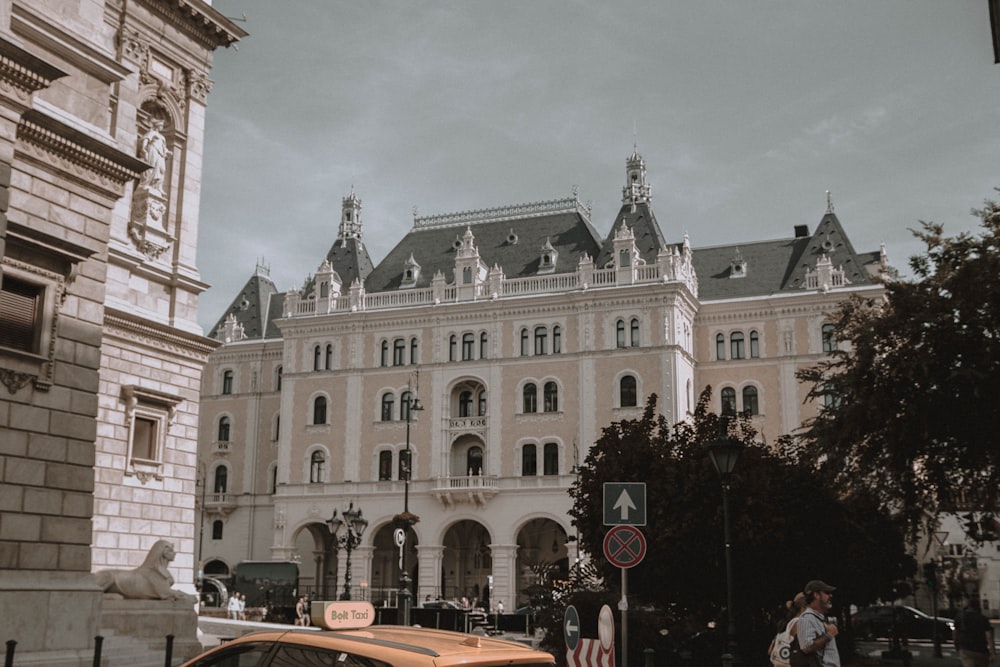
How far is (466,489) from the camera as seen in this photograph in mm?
52750

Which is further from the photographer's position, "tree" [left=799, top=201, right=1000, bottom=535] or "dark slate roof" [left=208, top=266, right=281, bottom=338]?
"dark slate roof" [left=208, top=266, right=281, bottom=338]

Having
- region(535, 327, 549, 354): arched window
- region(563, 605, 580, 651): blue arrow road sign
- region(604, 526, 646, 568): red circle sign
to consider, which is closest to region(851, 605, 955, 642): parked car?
region(535, 327, 549, 354): arched window

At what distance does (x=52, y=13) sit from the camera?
15680 mm

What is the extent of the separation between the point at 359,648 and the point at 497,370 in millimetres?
48489

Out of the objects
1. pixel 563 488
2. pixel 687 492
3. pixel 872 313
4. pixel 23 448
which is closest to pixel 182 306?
pixel 23 448

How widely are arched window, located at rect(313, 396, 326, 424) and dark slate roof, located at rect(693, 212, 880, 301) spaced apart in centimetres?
2172

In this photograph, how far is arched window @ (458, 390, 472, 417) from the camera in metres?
55.7

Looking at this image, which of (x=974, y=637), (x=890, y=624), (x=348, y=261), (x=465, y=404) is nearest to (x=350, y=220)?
(x=348, y=261)

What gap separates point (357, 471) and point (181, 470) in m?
34.5

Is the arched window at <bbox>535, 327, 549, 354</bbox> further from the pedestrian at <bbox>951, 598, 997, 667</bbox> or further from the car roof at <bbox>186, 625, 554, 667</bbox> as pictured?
the car roof at <bbox>186, 625, 554, 667</bbox>

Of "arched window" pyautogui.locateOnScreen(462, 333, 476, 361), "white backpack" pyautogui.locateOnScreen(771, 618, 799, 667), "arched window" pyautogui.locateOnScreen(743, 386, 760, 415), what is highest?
"arched window" pyautogui.locateOnScreen(462, 333, 476, 361)

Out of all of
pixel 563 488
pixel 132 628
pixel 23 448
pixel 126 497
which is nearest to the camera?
pixel 23 448

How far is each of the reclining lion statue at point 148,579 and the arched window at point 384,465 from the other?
117ft

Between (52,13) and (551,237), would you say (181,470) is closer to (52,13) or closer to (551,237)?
(52,13)
